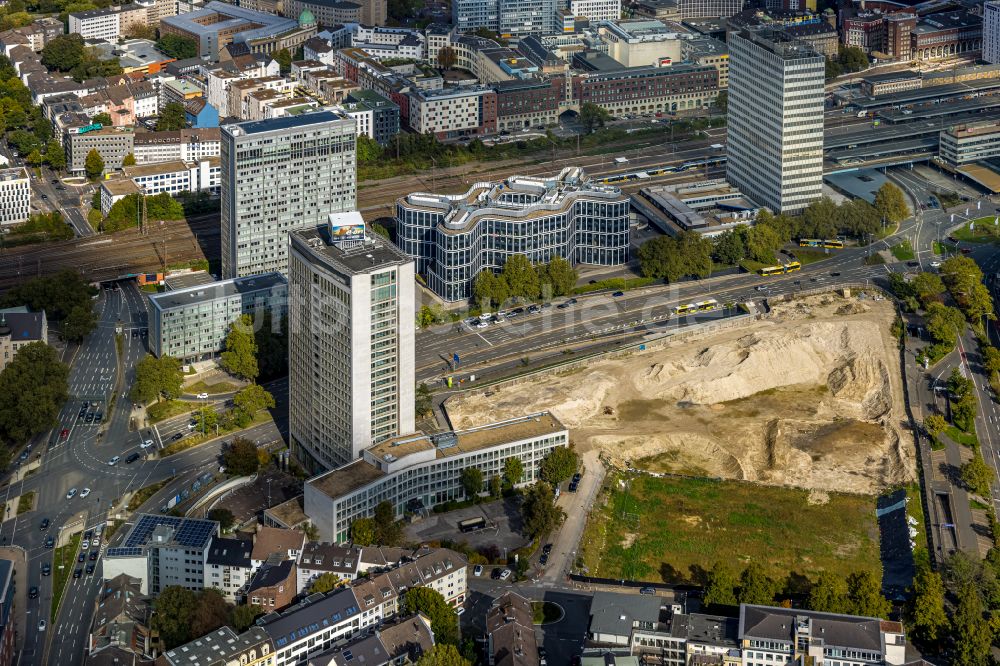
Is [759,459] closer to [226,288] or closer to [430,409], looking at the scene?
[430,409]

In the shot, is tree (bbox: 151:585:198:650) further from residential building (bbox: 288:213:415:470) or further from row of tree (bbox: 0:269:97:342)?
row of tree (bbox: 0:269:97:342)

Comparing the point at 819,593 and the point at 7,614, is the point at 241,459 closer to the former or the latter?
the point at 7,614

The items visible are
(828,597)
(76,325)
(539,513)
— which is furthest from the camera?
(76,325)

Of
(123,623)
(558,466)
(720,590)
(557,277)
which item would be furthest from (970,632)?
(557,277)

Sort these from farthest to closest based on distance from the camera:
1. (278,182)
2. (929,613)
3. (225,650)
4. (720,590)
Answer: (278,182) < (720,590) < (929,613) < (225,650)

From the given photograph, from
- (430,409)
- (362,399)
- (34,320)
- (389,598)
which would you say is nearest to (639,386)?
(430,409)

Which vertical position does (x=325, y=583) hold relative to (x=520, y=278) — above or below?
below
